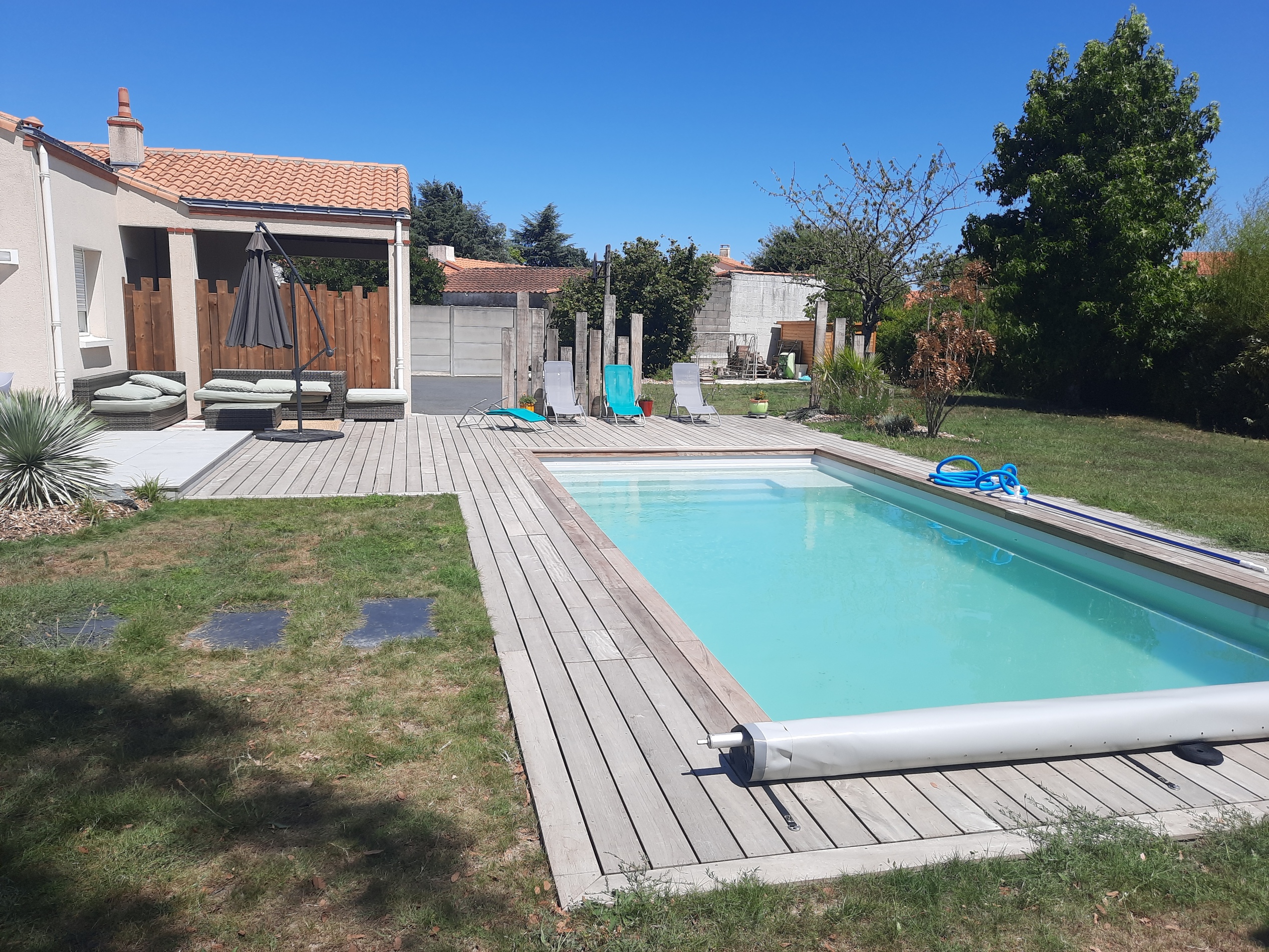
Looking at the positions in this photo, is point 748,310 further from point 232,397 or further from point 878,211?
point 232,397

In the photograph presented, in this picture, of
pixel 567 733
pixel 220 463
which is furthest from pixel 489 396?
pixel 567 733

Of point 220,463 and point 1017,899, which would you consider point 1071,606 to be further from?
point 220,463

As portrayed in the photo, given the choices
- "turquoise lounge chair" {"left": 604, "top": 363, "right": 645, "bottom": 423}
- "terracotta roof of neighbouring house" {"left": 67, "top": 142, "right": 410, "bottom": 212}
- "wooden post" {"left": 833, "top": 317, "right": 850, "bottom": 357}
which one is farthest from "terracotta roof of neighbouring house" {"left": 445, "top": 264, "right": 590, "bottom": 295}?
"turquoise lounge chair" {"left": 604, "top": 363, "right": 645, "bottom": 423}

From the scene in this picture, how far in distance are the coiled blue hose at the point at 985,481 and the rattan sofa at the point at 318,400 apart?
7594 mm

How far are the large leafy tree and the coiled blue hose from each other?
875 centimetres

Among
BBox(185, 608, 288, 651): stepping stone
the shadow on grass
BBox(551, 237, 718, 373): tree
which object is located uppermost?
BBox(551, 237, 718, 373): tree

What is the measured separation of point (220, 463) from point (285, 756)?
5.99m

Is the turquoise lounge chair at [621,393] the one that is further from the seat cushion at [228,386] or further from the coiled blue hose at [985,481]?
the coiled blue hose at [985,481]

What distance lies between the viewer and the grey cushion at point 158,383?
34.4ft

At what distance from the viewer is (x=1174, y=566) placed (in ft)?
18.0

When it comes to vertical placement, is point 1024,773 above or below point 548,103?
below

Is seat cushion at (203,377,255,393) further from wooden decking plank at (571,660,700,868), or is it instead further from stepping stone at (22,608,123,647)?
wooden decking plank at (571,660,700,868)

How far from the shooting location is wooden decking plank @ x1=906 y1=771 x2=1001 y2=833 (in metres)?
2.54

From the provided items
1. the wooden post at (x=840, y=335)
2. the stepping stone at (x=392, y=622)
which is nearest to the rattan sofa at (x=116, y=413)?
the stepping stone at (x=392, y=622)
